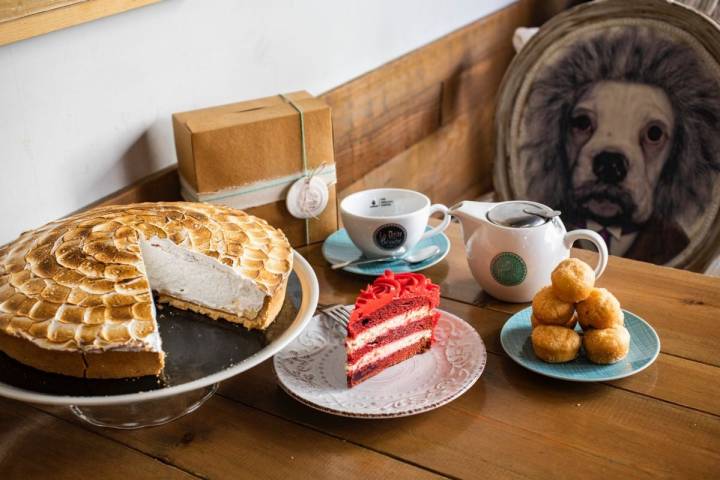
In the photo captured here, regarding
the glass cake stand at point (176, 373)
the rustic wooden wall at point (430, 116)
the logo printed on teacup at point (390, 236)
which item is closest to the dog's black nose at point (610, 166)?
the rustic wooden wall at point (430, 116)

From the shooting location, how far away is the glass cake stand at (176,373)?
904 mm

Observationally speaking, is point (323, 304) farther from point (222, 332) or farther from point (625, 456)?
point (625, 456)

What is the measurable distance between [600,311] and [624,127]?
1.06m

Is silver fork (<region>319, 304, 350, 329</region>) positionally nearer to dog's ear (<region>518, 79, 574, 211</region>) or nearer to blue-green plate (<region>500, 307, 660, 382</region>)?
blue-green plate (<region>500, 307, 660, 382</region>)

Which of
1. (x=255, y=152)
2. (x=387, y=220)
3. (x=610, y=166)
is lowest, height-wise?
(x=610, y=166)

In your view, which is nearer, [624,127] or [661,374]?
[661,374]

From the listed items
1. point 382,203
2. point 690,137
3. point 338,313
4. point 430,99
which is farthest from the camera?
point 430,99

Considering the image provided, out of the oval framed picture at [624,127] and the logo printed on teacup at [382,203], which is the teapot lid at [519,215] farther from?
the oval framed picture at [624,127]

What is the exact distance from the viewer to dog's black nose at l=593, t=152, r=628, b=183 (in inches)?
80.1

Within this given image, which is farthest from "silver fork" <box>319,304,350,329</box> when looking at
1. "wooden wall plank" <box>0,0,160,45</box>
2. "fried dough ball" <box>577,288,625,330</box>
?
"wooden wall plank" <box>0,0,160,45</box>

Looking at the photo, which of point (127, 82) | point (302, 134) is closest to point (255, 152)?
point (302, 134)

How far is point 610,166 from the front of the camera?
205cm

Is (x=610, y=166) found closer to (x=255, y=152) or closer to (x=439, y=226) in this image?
(x=439, y=226)

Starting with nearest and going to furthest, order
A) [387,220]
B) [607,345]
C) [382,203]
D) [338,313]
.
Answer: [607,345] < [338,313] < [387,220] < [382,203]
